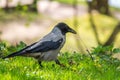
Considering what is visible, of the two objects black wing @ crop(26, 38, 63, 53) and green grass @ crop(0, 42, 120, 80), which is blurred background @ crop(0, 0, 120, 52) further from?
black wing @ crop(26, 38, 63, 53)

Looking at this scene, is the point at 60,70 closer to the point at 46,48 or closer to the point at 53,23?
the point at 46,48

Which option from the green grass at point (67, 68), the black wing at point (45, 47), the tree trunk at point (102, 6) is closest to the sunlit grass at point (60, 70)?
the green grass at point (67, 68)

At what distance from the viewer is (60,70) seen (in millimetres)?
8438

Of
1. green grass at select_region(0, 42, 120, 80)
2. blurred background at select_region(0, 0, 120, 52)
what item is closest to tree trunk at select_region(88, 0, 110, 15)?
blurred background at select_region(0, 0, 120, 52)

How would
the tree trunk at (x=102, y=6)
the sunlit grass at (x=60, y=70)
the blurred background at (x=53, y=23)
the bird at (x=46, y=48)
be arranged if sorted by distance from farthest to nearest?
the tree trunk at (x=102, y=6) < the blurred background at (x=53, y=23) < the bird at (x=46, y=48) < the sunlit grass at (x=60, y=70)

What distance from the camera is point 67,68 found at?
8789mm

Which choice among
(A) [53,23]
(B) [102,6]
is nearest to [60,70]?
(B) [102,6]

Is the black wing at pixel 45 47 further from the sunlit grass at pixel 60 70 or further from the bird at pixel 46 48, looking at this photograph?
the sunlit grass at pixel 60 70

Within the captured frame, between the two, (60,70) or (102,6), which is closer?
(60,70)

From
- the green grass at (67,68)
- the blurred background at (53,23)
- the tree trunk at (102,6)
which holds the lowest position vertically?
the blurred background at (53,23)

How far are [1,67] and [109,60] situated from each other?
93.2 inches

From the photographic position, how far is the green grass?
773 cm

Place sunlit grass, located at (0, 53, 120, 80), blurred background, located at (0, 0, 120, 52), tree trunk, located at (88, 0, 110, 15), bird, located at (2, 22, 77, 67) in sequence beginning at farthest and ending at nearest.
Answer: tree trunk, located at (88, 0, 110, 15) → blurred background, located at (0, 0, 120, 52) → bird, located at (2, 22, 77, 67) → sunlit grass, located at (0, 53, 120, 80)

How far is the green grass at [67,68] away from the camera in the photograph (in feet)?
25.3
